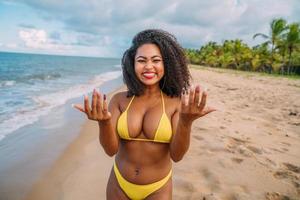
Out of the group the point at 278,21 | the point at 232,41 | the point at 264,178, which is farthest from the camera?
the point at 232,41

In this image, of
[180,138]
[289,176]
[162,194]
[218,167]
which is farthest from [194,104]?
[289,176]

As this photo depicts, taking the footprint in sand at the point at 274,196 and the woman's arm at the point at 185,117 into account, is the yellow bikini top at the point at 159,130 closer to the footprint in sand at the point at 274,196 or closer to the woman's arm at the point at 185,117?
the woman's arm at the point at 185,117

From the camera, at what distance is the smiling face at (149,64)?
202 centimetres

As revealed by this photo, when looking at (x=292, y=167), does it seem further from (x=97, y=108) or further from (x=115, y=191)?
(x=97, y=108)

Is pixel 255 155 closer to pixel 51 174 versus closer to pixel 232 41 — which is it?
pixel 51 174

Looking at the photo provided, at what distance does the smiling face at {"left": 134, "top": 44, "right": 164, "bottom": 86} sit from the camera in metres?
2.02

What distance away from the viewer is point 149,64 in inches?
79.0

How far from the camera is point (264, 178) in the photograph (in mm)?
3350

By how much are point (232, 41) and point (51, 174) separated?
199ft

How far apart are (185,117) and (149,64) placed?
0.58 metres

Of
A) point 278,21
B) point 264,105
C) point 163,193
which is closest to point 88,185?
point 163,193

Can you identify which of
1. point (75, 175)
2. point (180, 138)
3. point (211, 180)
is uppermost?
point (180, 138)

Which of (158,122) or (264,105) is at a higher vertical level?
(158,122)

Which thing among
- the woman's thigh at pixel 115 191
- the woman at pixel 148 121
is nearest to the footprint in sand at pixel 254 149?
the woman at pixel 148 121
